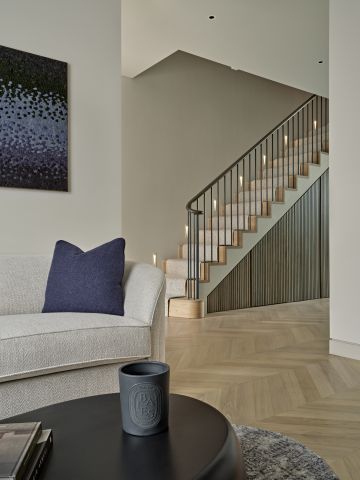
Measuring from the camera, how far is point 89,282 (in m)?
2.57

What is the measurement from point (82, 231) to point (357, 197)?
6.59 feet

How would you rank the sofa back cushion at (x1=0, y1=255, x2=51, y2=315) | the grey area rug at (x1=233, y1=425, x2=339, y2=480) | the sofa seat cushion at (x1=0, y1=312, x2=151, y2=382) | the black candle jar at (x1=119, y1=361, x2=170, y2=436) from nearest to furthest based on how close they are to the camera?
1. the black candle jar at (x1=119, y1=361, x2=170, y2=436)
2. the grey area rug at (x1=233, y1=425, x2=339, y2=480)
3. the sofa seat cushion at (x1=0, y1=312, x2=151, y2=382)
4. the sofa back cushion at (x1=0, y1=255, x2=51, y2=315)

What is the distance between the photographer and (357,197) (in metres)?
3.51

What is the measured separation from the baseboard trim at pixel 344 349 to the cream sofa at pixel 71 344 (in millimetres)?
1690

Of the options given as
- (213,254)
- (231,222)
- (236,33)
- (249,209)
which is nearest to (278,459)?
(236,33)

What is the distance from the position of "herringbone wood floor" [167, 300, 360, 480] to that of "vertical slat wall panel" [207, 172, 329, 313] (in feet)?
3.57

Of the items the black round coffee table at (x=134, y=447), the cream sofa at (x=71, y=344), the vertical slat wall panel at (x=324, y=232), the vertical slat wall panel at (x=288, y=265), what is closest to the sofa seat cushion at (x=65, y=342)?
the cream sofa at (x=71, y=344)

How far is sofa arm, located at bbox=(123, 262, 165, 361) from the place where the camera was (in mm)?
2404

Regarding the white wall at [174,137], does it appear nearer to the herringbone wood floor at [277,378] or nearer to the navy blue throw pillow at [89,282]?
the herringbone wood floor at [277,378]

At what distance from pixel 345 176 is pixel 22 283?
7.88ft

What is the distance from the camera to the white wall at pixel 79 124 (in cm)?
315

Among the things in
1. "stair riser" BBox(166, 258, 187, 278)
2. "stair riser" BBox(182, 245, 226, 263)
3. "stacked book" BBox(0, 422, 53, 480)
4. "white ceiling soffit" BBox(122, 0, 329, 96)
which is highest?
"white ceiling soffit" BBox(122, 0, 329, 96)

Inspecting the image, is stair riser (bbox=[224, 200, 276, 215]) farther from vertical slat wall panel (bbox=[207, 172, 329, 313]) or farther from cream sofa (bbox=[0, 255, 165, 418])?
cream sofa (bbox=[0, 255, 165, 418])

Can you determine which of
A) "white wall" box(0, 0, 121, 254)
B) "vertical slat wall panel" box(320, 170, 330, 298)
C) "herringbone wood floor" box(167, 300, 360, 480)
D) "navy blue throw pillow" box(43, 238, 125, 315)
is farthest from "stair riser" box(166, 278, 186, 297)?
"navy blue throw pillow" box(43, 238, 125, 315)
